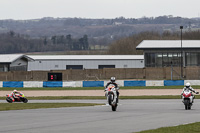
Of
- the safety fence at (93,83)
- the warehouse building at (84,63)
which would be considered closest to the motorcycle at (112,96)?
the safety fence at (93,83)

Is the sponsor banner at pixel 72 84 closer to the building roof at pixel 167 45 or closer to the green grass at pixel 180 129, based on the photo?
the building roof at pixel 167 45

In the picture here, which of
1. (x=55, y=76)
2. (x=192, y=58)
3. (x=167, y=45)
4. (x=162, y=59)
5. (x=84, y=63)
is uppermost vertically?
(x=167, y=45)

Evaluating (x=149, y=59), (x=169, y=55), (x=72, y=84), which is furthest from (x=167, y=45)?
(x=72, y=84)

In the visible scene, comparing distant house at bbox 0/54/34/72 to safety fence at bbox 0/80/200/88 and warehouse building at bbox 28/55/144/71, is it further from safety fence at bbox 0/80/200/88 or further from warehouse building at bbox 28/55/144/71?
safety fence at bbox 0/80/200/88

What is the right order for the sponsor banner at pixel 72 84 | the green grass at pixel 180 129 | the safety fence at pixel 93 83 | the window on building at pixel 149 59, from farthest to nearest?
the window on building at pixel 149 59
the sponsor banner at pixel 72 84
the safety fence at pixel 93 83
the green grass at pixel 180 129

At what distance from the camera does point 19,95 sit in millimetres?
33594

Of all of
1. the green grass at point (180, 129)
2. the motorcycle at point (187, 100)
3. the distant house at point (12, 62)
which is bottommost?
the green grass at point (180, 129)

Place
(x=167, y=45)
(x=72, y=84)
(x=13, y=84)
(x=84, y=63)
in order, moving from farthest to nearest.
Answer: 1. (x=84, y=63)
2. (x=167, y=45)
3. (x=13, y=84)
4. (x=72, y=84)

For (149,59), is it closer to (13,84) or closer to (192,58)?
(192,58)

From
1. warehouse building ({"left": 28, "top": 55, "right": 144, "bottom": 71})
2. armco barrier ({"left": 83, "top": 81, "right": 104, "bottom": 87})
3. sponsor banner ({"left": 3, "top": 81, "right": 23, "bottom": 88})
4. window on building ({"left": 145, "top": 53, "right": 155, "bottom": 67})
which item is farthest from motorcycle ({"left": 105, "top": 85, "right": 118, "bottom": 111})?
warehouse building ({"left": 28, "top": 55, "right": 144, "bottom": 71})

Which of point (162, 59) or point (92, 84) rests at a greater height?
point (162, 59)

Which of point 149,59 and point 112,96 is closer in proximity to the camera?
point 112,96

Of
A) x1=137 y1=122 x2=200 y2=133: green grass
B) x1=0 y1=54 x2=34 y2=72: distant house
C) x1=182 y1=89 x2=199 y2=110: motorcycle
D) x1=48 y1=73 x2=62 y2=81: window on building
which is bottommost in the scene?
x1=137 y1=122 x2=200 y2=133: green grass

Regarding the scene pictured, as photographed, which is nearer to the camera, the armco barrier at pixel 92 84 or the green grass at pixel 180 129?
the green grass at pixel 180 129
